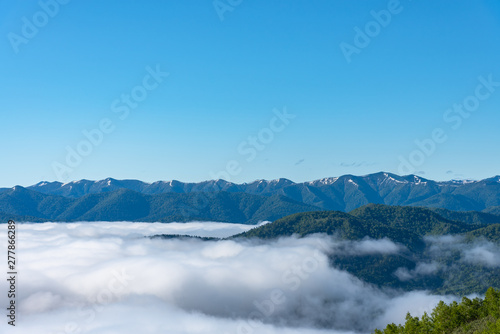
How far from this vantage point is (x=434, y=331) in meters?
123

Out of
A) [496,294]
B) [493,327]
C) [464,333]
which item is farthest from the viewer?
[496,294]

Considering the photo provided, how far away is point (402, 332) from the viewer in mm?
122188

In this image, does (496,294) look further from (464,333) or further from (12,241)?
(12,241)

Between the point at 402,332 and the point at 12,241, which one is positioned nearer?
the point at 402,332

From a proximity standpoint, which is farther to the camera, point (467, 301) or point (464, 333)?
point (467, 301)

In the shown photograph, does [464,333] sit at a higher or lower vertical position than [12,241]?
lower

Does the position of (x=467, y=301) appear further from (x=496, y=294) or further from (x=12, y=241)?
(x=12, y=241)

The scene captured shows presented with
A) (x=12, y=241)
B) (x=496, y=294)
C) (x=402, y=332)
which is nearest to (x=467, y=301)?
(x=496, y=294)

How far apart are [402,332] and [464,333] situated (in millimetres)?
17586

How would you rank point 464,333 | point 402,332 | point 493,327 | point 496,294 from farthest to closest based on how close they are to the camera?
point 496,294 < point 402,332 < point 464,333 < point 493,327

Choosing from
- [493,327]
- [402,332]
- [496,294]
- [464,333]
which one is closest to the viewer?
[493,327]

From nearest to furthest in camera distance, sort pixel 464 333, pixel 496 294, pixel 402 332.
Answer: pixel 464 333 < pixel 402 332 < pixel 496 294

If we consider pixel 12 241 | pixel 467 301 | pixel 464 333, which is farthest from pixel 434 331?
pixel 12 241

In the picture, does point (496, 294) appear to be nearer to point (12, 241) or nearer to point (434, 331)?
point (434, 331)
